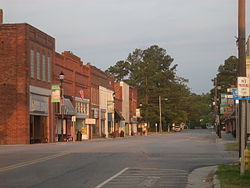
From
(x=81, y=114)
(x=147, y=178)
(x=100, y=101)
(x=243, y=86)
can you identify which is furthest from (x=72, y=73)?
(x=243, y=86)

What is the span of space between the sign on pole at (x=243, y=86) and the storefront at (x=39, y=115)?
1430 inches

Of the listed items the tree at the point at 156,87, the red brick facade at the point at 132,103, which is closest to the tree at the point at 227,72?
the tree at the point at 156,87

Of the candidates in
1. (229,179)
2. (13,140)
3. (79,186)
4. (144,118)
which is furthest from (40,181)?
(144,118)

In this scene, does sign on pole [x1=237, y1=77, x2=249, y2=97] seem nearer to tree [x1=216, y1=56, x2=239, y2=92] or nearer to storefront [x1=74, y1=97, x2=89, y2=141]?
storefront [x1=74, y1=97, x2=89, y2=141]

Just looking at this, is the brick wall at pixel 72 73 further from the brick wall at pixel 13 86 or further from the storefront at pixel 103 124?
the brick wall at pixel 13 86

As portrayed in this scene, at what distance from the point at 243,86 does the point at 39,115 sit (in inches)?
1537

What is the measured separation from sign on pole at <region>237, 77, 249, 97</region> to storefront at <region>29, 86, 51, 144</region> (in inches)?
1430

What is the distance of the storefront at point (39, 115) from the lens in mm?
Result: 49750

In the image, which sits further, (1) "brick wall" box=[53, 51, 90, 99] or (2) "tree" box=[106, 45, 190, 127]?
(2) "tree" box=[106, 45, 190, 127]

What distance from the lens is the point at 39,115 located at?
51844mm

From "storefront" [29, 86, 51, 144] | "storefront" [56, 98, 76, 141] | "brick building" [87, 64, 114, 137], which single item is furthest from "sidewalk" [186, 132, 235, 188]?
"brick building" [87, 64, 114, 137]

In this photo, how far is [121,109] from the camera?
318 feet

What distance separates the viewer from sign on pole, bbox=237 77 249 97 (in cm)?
1466

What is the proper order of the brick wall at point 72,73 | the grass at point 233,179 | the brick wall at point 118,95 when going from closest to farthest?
the grass at point 233,179
the brick wall at point 72,73
the brick wall at point 118,95
